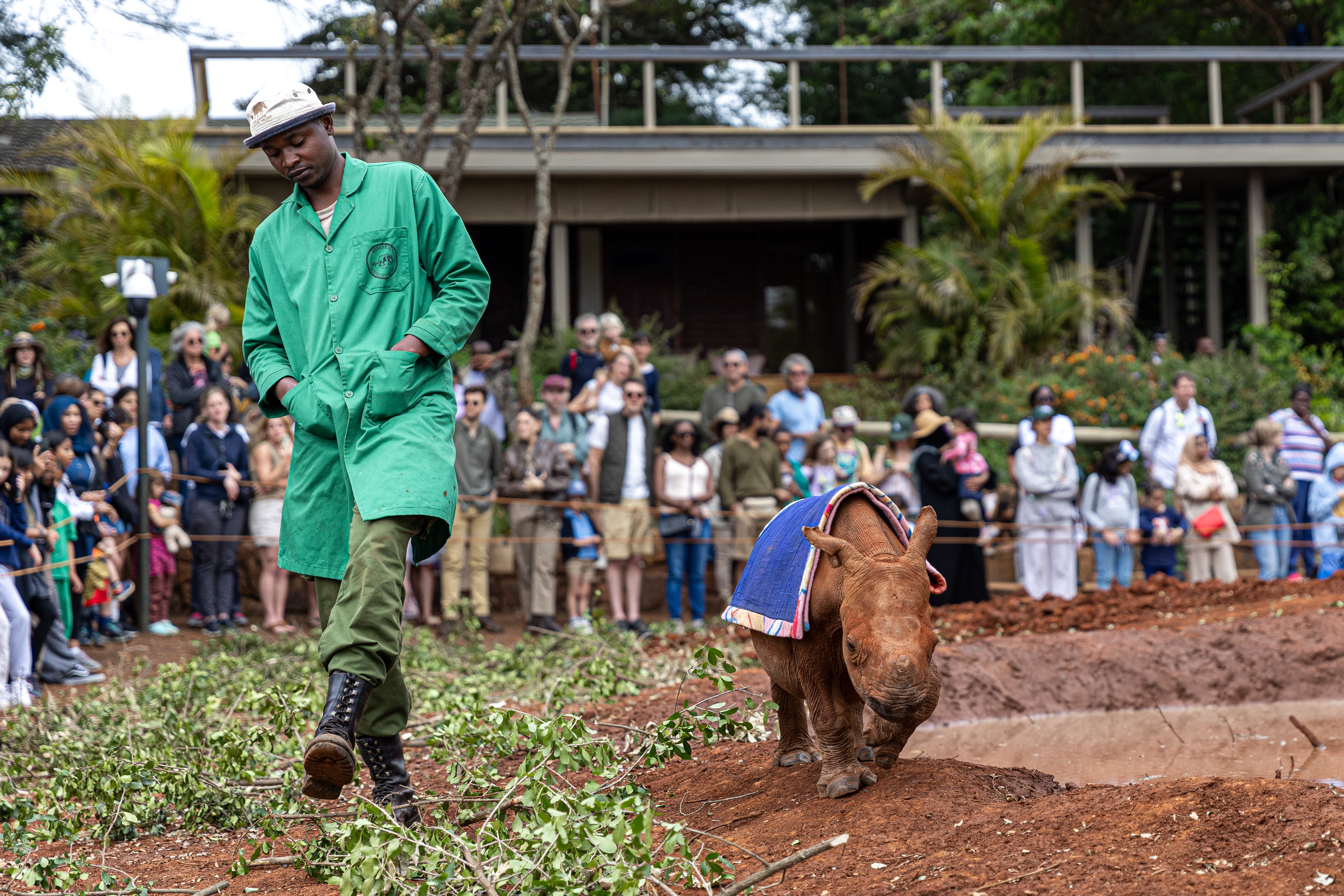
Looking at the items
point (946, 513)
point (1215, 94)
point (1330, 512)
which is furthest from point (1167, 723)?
point (1215, 94)

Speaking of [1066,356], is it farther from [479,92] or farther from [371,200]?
[371,200]

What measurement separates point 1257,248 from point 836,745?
18.2 meters

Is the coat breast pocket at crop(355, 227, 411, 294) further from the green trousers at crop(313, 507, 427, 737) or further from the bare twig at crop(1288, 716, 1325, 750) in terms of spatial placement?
the bare twig at crop(1288, 716, 1325, 750)

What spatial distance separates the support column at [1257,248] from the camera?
787 inches

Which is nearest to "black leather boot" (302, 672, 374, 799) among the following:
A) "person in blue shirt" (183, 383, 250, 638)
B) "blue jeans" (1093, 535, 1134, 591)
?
"person in blue shirt" (183, 383, 250, 638)

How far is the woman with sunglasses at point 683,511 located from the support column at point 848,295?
10.1 m

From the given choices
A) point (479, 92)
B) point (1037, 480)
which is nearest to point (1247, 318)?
point (1037, 480)

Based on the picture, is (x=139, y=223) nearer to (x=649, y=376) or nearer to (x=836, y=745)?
(x=649, y=376)

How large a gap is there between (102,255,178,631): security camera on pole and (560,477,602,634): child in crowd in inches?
131

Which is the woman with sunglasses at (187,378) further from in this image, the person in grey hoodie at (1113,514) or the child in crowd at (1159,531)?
the child in crowd at (1159,531)

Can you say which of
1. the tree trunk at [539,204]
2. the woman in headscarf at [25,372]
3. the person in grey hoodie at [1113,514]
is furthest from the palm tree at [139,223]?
the person in grey hoodie at [1113,514]

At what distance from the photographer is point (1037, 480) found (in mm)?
11680

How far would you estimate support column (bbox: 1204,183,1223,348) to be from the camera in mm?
21266

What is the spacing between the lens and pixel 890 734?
405 cm
